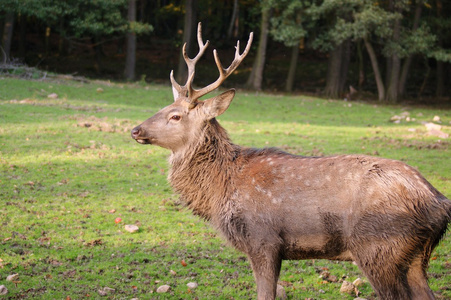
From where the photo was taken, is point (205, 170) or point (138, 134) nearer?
point (205, 170)

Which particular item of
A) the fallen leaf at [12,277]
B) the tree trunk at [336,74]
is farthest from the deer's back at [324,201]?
the tree trunk at [336,74]

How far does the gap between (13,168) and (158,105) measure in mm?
9710

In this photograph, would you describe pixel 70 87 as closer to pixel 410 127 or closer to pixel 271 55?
pixel 410 127

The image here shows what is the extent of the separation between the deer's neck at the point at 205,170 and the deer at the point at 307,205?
0.01 m

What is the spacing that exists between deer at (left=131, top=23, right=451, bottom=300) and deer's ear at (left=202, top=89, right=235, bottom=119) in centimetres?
1

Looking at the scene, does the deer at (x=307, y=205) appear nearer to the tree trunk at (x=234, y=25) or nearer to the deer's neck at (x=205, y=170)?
the deer's neck at (x=205, y=170)

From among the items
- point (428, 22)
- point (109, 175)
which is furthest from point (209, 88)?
point (428, 22)

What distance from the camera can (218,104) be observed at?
5.61 meters

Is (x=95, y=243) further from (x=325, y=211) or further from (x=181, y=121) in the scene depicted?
(x=325, y=211)

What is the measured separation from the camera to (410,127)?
17.1m

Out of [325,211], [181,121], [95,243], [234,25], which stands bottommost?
[95,243]

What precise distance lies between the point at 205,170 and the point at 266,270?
1.30 meters

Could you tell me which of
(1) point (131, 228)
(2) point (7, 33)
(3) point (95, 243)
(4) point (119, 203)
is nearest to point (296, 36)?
(2) point (7, 33)

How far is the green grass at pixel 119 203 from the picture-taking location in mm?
5773
